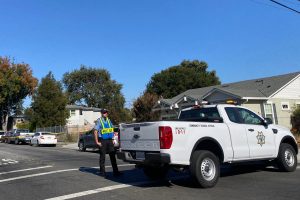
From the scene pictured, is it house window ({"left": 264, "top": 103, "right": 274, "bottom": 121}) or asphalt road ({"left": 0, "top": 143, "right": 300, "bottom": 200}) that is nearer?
asphalt road ({"left": 0, "top": 143, "right": 300, "bottom": 200})

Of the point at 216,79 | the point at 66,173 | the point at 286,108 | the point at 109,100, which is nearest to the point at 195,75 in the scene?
the point at 216,79

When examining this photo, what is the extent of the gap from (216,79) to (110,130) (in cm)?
6310

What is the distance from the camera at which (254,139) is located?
10359mm

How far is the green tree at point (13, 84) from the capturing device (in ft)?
210

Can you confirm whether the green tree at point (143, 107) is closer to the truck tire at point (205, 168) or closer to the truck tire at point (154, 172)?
the truck tire at point (154, 172)

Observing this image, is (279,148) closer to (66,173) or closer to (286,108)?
(66,173)

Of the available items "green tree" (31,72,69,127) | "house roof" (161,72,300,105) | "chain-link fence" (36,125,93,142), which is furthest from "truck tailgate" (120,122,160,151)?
"green tree" (31,72,69,127)

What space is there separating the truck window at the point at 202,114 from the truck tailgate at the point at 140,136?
5.54 feet

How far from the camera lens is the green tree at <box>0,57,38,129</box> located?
2520 inches

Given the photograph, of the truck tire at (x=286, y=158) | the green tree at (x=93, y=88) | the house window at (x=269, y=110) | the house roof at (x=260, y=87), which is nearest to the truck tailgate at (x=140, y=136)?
the truck tire at (x=286, y=158)

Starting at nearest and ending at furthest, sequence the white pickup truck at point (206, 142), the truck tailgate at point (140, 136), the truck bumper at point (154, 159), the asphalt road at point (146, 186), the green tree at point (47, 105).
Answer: the asphalt road at point (146, 186)
the truck bumper at point (154, 159)
the white pickup truck at point (206, 142)
the truck tailgate at point (140, 136)
the green tree at point (47, 105)

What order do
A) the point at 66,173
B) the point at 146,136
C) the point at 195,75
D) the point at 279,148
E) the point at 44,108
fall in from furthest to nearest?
the point at 195,75, the point at 44,108, the point at 66,173, the point at 279,148, the point at 146,136

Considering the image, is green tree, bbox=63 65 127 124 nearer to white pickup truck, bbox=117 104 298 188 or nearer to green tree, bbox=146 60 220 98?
green tree, bbox=146 60 220 98

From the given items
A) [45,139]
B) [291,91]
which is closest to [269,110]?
[291,91]
